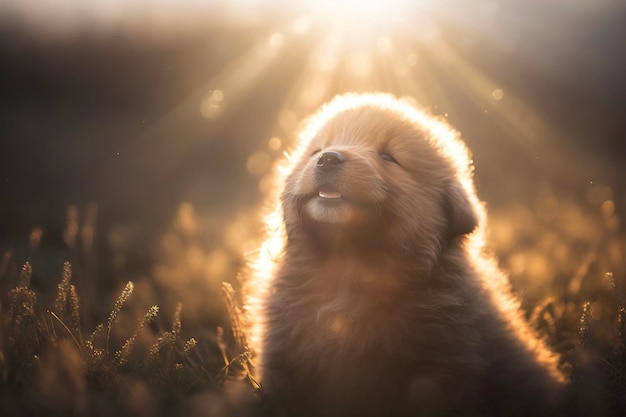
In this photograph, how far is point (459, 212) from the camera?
3.31 m

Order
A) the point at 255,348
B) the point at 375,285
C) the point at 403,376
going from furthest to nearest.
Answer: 1. the point at 255,348
2. the point at 375,285
3. the point at 403,376

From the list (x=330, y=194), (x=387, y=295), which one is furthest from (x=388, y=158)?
(x=387, y=295)

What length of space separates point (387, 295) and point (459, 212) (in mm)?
575

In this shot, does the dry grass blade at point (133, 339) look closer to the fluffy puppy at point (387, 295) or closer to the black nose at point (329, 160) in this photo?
the fluffy puppy at point (387, 295)

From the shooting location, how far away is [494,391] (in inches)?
117

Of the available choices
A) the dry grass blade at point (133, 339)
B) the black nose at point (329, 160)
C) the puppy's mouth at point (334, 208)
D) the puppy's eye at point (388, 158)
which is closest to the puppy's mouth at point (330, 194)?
the puppy's mouth at point (334, 208)

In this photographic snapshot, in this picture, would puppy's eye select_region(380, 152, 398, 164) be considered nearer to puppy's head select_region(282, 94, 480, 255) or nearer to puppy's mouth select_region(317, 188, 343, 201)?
puppy's head select_region(282, 94, 480, 255)

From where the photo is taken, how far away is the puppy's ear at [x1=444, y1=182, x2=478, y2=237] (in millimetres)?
3291

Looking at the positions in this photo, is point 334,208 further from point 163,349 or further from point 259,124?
point 259,124

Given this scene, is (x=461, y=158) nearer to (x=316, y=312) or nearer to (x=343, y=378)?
(x=316, y=312)

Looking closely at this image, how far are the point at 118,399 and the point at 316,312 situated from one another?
1002 millimetres

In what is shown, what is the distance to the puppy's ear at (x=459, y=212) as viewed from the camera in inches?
130

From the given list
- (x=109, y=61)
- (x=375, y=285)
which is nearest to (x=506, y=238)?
(x=375, y=285)

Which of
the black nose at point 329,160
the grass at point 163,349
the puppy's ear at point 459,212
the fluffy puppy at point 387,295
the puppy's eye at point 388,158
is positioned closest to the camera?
the grass at point 163,349
